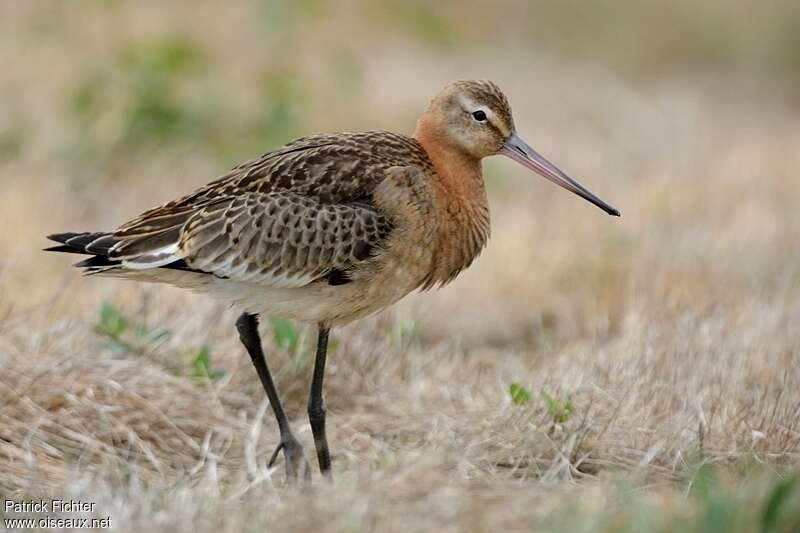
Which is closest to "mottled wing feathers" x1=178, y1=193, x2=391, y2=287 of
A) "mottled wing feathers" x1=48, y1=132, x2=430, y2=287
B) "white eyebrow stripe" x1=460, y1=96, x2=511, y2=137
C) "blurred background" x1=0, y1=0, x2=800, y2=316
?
"mottled wing feathers" x1=48, y1=132, x2=430, y2=287

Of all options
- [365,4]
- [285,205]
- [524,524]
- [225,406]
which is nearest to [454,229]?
[285,205]

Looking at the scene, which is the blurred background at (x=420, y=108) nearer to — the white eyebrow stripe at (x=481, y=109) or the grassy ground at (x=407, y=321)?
the grassy ground at (x=407, y=321)

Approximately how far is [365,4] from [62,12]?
4492mm

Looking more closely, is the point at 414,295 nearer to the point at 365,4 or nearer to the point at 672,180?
the point at 672,180

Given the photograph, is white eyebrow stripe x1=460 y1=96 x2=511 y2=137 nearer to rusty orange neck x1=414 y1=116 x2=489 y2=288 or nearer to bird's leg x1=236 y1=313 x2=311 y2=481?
rusty orange neck x1=414 y1=116 x2=489 y2=288

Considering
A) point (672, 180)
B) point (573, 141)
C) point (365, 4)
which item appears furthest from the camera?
point (365, 4)

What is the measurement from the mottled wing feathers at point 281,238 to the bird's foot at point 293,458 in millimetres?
625

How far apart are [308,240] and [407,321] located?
1.21m

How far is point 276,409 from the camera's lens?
17.6 ft

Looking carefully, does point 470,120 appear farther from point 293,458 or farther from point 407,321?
point 293,458

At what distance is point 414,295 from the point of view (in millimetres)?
7699

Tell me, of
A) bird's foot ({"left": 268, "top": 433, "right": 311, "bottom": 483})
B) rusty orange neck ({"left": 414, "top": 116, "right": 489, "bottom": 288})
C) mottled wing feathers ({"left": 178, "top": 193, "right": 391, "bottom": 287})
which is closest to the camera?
bird's foot ({"left": 268, "top": 433, "right": 311, "bottom": 483})

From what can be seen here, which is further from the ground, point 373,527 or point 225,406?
point 373,527

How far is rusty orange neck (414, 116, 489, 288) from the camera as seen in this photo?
17.7 feet
